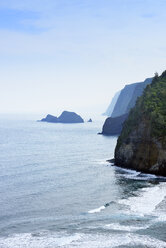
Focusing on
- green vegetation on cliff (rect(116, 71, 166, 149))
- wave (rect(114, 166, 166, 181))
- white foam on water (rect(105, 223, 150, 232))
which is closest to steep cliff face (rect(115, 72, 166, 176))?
green vegetation on cliff (rect(116, 71, 166, 149))

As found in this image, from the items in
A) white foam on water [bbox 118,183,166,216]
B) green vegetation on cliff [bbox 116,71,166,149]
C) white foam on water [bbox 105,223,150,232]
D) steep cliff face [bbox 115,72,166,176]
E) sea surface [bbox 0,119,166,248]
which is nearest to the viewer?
sea surface [bbox 0,119,166,248]

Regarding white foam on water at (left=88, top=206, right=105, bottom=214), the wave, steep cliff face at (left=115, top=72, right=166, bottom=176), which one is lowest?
white foam on water at (left=88, top=206, right=105, bottom=214)

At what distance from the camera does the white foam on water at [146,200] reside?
46125 mm

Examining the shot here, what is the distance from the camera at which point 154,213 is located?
44.5 meters

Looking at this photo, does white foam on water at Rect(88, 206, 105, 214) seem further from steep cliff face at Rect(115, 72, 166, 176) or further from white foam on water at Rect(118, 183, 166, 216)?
steep cliff face at Rect(115, 72, 166, 176)

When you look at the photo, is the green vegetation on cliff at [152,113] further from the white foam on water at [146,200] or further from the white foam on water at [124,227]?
the white foam on water at [124,227]

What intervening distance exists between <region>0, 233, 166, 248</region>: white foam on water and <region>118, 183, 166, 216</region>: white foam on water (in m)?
8.41

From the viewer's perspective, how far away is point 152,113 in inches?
2923

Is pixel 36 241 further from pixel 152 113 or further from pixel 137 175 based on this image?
pixel 152 113

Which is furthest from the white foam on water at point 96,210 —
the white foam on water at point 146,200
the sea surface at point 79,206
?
the white foam on water at point 146,200

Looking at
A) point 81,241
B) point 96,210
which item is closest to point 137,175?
point 96,210

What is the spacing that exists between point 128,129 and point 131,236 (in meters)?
43.9

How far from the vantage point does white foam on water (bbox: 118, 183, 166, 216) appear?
46125mm

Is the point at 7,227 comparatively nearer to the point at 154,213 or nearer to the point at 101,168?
the point at 154,213
